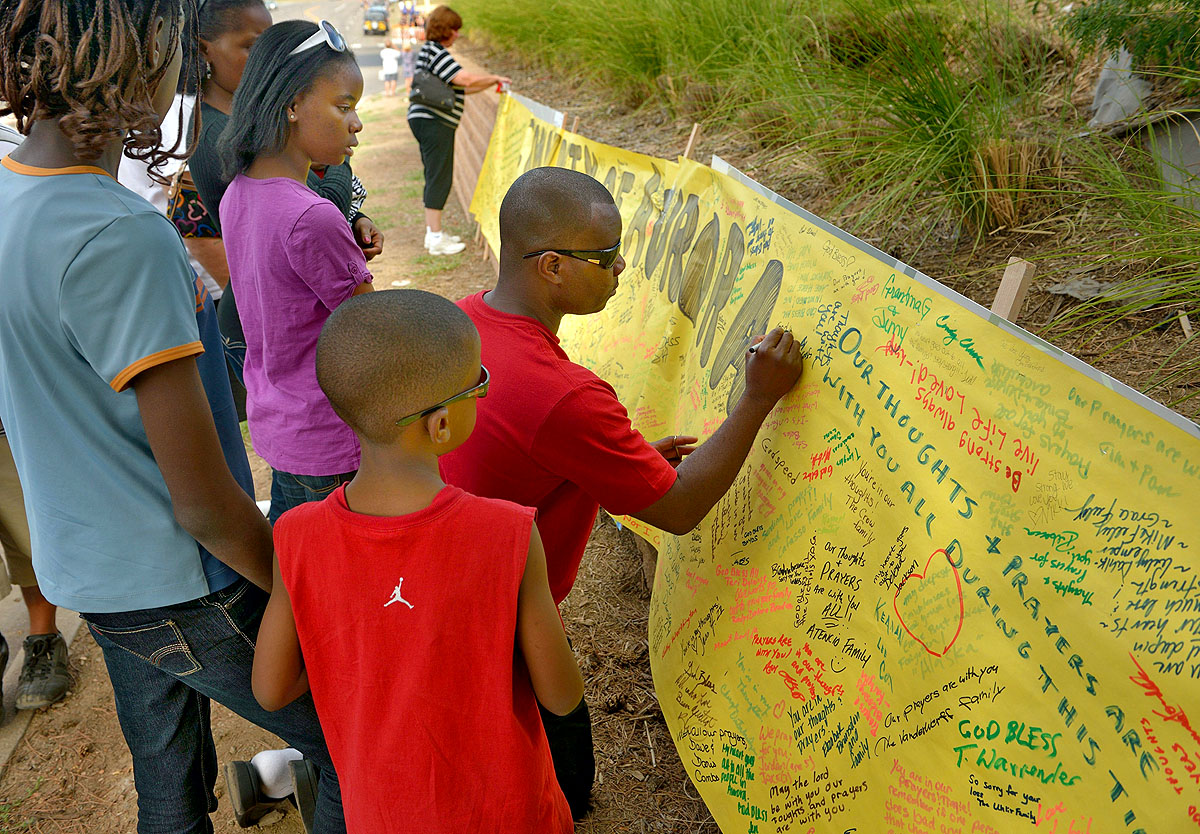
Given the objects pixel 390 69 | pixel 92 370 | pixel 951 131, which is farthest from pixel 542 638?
pixel 390 69

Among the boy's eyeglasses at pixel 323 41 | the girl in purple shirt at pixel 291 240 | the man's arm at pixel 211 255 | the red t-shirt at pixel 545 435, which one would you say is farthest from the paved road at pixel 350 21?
the red t-shirt at pixel 545 435

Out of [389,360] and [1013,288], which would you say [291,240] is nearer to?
[389,360]

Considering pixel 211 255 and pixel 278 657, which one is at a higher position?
pixel 278 657

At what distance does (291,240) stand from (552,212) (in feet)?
2.66

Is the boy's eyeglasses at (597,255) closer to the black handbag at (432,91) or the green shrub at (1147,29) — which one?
the green shrub at (1147,29)

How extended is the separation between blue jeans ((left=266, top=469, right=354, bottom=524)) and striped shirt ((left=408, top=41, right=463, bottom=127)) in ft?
20.7

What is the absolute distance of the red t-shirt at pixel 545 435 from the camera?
2061 mm

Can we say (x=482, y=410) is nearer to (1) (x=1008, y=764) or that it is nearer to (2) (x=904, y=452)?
(2) (x=904, y=452)

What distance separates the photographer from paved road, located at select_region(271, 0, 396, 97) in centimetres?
2720

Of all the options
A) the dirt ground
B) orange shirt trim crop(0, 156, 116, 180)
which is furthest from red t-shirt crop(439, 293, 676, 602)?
the dirt ground

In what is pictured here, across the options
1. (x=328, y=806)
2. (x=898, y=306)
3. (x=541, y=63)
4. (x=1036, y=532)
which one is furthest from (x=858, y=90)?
(x=541, y=63)

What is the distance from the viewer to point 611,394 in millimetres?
2135

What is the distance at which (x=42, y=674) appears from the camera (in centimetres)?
350

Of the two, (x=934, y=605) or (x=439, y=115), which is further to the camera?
(x=439, y=115)
